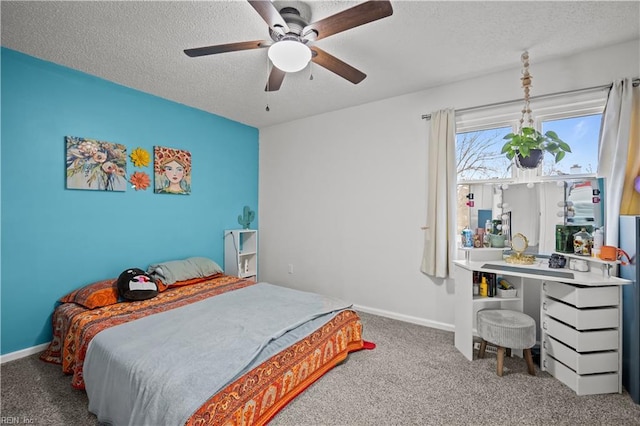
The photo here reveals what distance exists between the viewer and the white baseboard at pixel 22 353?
232 cm

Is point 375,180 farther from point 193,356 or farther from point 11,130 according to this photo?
point 11,130

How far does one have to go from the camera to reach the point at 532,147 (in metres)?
2.36

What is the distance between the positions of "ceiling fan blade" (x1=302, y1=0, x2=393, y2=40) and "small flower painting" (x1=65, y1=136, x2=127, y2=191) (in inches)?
94.0

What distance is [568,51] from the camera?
7.78 feet

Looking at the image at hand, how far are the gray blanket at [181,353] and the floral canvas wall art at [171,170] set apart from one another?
5.45ft

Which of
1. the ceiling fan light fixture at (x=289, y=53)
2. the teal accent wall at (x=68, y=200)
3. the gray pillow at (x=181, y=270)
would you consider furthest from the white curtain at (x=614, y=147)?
the teal accent wall at (x=68, y=200)

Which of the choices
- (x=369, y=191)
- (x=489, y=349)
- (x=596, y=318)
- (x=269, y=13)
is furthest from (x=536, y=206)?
(x=269, y=13)

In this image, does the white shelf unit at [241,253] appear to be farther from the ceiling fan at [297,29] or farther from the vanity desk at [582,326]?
the vanity desk at [582,326]

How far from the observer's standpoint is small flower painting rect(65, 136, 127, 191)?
8.66ft


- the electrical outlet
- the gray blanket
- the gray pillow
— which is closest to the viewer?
the gray blanket

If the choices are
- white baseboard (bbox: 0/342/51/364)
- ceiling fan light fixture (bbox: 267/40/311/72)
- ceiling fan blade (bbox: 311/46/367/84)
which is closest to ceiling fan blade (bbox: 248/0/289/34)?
ceiling fan light fixture (bbox: 267/40/311/72)

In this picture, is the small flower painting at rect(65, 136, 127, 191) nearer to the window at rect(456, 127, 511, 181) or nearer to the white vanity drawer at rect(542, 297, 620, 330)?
the window at rect(456, 127, 511, 181)

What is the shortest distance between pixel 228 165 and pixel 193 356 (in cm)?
300

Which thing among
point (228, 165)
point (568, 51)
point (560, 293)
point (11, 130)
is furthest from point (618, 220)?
point (11, 130)
